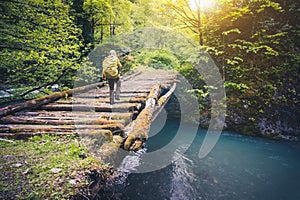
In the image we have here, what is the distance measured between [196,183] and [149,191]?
1.63 m

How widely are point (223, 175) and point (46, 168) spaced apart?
5909mm

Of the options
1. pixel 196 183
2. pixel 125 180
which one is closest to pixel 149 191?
pixel 125 180

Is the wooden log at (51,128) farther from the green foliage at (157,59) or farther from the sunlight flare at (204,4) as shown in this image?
the green foliage at (157,59)

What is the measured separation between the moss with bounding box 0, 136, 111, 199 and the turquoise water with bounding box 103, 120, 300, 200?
2.38 m

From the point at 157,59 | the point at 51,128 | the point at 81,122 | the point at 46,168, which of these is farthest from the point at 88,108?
the point at 157,59

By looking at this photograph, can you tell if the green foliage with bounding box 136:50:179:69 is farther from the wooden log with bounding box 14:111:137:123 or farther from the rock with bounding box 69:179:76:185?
the rock with bounding box 69:179:76:185

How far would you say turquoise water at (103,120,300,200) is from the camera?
18.1 ft

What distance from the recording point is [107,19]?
12.5m

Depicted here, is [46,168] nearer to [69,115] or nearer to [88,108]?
[69,115]

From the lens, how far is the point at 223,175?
657 cm

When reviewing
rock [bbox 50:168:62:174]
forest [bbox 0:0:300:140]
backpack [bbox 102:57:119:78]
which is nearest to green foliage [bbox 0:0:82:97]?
forest [bbox 0:0:300:140]

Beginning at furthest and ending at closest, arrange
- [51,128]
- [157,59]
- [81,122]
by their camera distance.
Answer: [157,59]
[81,122]
[51,128]

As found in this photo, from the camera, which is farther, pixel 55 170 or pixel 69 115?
pixel 69 115

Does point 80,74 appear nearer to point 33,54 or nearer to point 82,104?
point 33,54
